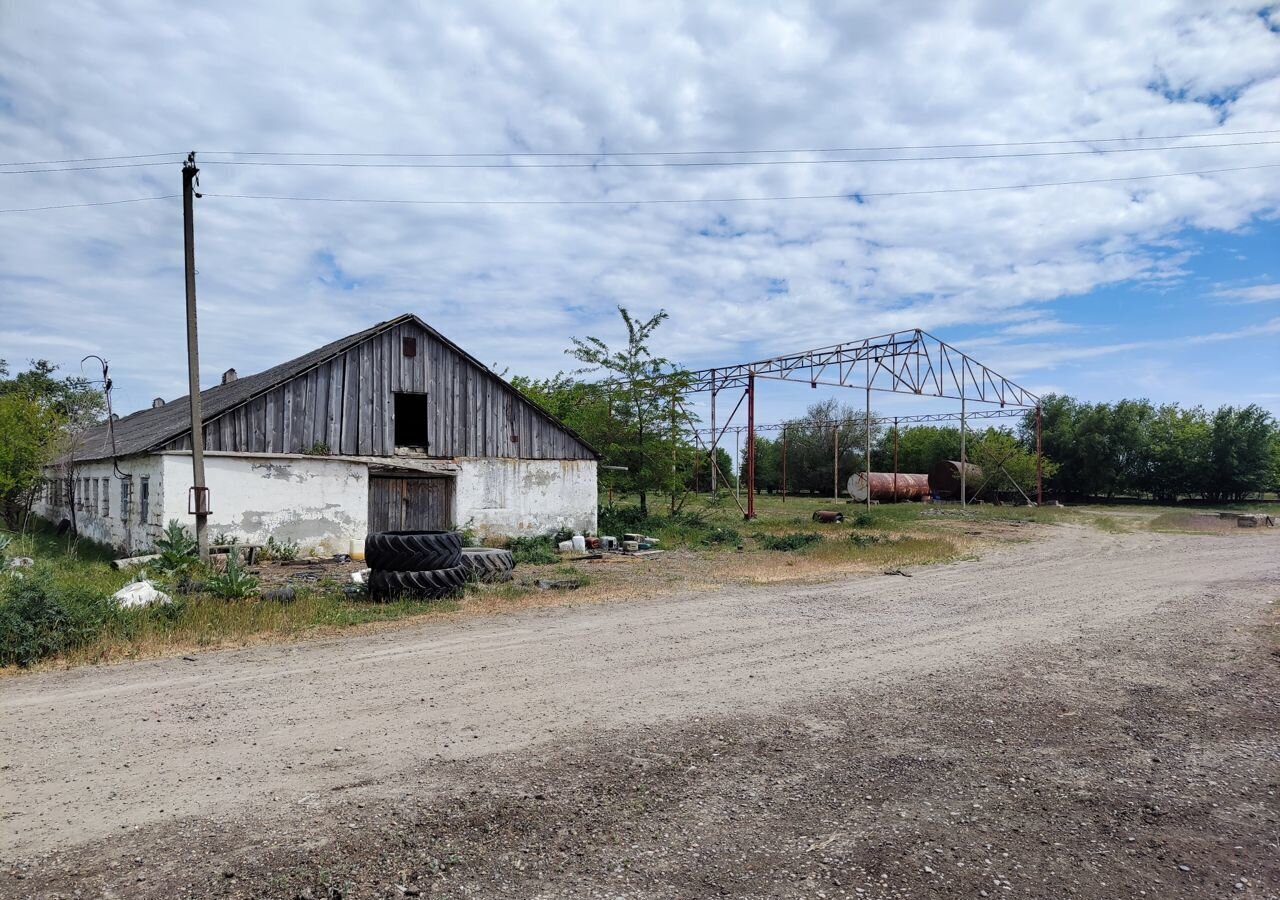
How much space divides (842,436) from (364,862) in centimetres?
6467

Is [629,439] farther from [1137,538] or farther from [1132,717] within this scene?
[1132,717]

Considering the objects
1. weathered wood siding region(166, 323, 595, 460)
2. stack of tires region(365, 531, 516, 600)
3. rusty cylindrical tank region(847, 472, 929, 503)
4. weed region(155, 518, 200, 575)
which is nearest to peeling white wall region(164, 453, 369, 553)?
weathered wood siding region(166, 323, 595, 460)

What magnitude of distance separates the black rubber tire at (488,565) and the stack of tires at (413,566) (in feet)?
3.49

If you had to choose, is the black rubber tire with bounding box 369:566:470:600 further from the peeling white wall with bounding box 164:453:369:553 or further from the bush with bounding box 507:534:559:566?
the peeling white wall with bounding box 164:453:369:553

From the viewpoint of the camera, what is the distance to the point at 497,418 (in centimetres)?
2055

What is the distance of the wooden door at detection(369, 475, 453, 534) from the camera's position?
18.6 meters

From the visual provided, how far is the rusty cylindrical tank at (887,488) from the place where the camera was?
4769cm

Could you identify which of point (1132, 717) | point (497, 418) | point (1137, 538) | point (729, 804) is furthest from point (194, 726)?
point (1137, 538)

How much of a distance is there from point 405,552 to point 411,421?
1243 centimetres

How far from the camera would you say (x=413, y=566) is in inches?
453

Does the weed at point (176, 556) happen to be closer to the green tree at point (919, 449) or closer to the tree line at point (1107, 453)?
the tree line at point (1107, 453)

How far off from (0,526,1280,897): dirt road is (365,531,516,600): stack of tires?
Answer: 80.4 inches

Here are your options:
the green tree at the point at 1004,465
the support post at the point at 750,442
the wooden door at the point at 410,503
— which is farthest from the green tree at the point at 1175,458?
the wooden door at the point at 410,503

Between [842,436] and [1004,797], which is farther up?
[842,436]
